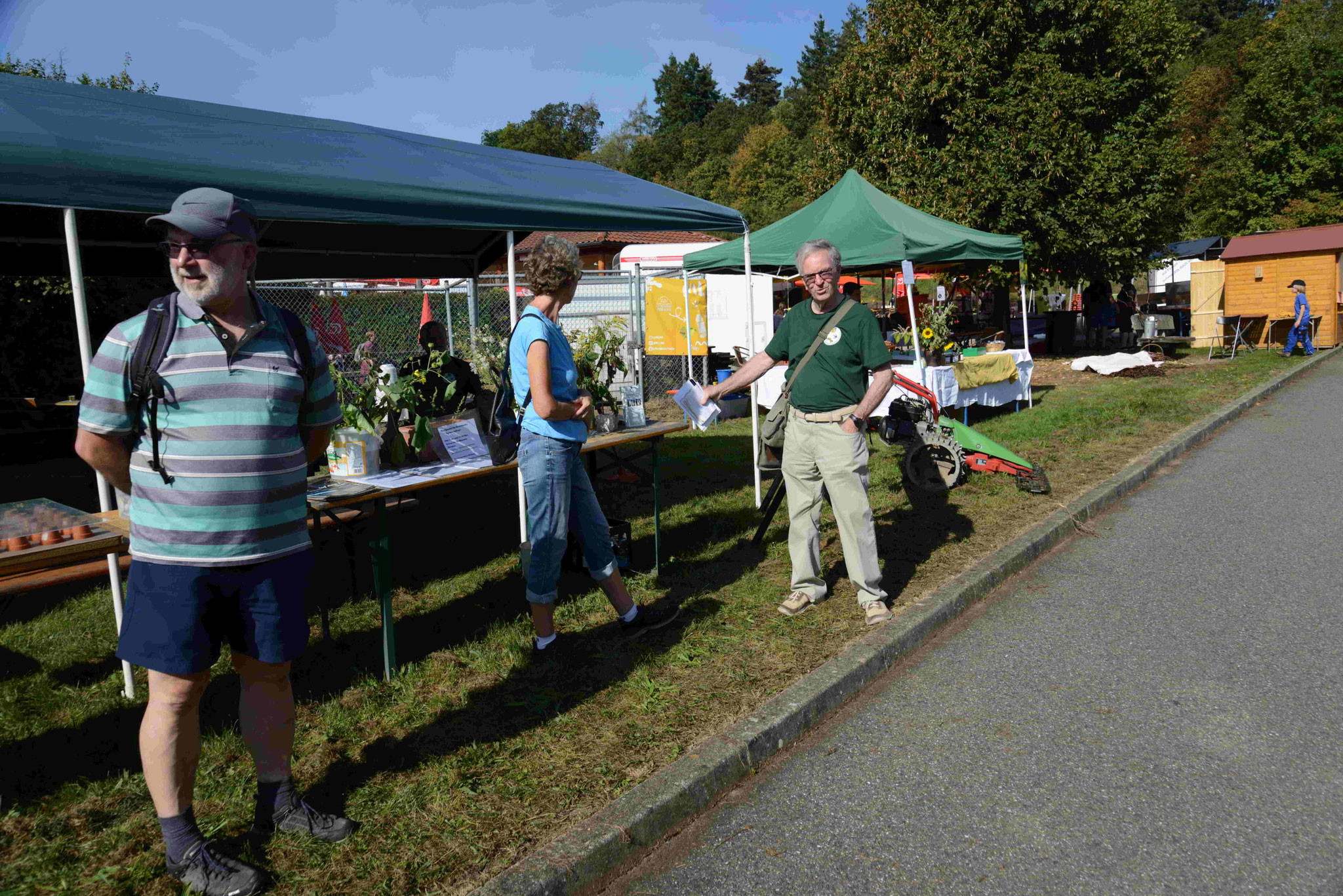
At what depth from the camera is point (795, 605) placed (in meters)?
4.82

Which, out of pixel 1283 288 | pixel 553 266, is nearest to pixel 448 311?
pixel 553 266

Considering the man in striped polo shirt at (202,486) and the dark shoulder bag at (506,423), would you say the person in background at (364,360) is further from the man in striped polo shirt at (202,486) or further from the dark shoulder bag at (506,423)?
the man in striped polo shirt at (202,486)

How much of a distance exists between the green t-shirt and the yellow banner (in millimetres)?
9270

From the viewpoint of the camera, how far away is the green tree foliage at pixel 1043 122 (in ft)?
65.6

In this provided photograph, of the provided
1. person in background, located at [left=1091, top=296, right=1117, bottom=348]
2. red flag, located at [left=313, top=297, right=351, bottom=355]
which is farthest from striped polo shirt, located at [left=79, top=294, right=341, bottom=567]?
person in background, located at [left=1091, top=296, right=1117, bottom=348]

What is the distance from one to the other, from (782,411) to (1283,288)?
73.2ft

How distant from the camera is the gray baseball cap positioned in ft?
7.58

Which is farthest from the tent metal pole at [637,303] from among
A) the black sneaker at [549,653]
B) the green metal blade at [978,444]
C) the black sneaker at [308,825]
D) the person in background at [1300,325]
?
the person in background at [1300,325]

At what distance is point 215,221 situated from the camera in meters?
2.35

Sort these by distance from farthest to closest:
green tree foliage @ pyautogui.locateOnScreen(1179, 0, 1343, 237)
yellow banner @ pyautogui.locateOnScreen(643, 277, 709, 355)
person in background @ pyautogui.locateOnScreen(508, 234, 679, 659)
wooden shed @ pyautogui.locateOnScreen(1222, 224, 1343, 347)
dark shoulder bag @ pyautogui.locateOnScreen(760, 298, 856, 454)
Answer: green tree foliage @ pyautogui.locateOnScreen(1179, 0, 1343, 237) → wooden shed @ pyautogui.locateOnScreen(1222, 224, 1343, 347) → yellow banner @ pyautogui.locateOnScreen(643, 277, 709, 355) → dark shoulder bag @ pyautogui.locateOnScreen(760, 298, 856, 454) → person in background @ pyautogui.locateOnScreen(508, 234, 679, 659)

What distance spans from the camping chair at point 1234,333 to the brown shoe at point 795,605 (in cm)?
1859

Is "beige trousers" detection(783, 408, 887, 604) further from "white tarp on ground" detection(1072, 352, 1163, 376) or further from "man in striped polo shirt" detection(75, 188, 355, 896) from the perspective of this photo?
"white tarp on ground" detection(1072, 352, 1163, 376)

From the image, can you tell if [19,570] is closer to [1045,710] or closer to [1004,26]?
[1045,710]

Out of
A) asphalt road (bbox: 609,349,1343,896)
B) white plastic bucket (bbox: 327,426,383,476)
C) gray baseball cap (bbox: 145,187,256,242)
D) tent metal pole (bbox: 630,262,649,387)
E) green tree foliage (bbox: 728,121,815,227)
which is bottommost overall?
asphalt road (bbox: 609,349,1343,896)
